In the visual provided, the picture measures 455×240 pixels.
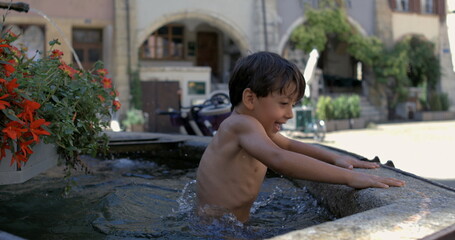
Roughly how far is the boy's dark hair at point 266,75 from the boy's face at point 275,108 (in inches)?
0.8

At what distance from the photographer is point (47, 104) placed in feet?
7.37

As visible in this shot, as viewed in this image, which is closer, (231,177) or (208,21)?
(231,177)

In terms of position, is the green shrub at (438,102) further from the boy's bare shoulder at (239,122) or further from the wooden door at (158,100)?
the boy's bare shoulder at (239,122)

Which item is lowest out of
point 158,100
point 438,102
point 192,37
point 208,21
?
point 438,102

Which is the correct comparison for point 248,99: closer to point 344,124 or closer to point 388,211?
point 388,211

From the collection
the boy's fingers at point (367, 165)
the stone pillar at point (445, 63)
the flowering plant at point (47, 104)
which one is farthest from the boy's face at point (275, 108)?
the stone pillar at point (445, 63)

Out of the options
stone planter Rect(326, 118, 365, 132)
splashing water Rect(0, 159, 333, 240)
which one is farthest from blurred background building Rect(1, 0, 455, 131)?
splashing water Rect(0, 159, 333, 240)

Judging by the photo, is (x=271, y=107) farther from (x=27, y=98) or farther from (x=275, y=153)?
(x=27, y=98)

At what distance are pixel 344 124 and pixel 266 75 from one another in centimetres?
1549

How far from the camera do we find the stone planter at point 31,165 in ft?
6.98

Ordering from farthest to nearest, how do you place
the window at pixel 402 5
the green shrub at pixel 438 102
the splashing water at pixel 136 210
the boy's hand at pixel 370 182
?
the window at pixel 402 5
the green shrub at pixel 438 102
the splashing water at pixel 136 210
the boy's hand at pixel 370 182

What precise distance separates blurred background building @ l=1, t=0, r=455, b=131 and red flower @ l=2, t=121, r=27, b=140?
34.3 ft

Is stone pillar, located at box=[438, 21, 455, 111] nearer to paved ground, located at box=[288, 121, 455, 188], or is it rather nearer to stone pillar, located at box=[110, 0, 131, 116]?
paved ground, located at box=[288, 121, 455, 188]

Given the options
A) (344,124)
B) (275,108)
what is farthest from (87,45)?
(275,108)
